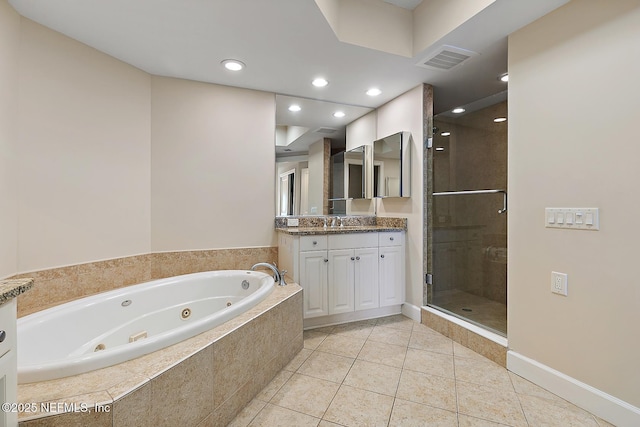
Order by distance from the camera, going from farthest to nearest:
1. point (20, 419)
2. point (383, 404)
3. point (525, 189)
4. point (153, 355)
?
point (525, 189) → point (383, 404) → point (153, 355) → point (20, 419)

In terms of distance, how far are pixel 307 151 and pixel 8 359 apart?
104 inches

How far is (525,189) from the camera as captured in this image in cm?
181

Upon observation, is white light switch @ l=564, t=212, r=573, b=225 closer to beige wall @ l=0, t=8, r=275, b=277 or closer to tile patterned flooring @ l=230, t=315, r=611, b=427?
tile patterned flooring @ l=230, t=315, r=611, b=427

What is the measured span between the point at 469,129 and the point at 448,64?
100 centimetres

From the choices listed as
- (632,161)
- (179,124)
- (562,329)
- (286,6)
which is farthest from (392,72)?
(562,329)

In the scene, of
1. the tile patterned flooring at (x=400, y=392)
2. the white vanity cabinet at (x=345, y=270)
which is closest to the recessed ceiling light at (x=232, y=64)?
the white vanity cabinet at (x=345, y=270)

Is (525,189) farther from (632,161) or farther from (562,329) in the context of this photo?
(562,329)

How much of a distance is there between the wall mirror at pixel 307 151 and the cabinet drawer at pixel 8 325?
216 cm

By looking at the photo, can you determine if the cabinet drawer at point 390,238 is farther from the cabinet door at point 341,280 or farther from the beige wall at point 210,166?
the beige wall at point 210,166

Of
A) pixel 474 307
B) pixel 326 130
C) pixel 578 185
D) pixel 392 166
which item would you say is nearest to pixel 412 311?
pixel 474 307

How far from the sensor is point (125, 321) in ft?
6.19

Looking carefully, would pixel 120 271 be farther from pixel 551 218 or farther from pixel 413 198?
pixel 551 218

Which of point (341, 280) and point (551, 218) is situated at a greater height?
point (551, 218)

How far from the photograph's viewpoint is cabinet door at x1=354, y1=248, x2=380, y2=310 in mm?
2648
